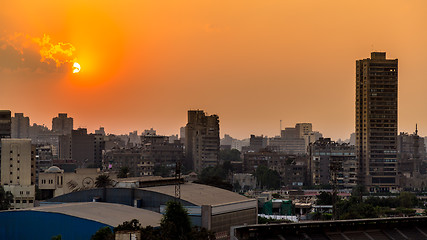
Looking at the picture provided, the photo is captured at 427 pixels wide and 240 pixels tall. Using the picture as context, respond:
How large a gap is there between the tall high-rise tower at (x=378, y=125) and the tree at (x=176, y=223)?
413 ft

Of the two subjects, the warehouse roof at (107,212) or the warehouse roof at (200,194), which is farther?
the warehouse roof at (200,194)

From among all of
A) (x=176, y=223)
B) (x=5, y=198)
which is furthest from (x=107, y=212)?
(x=5, y=198)

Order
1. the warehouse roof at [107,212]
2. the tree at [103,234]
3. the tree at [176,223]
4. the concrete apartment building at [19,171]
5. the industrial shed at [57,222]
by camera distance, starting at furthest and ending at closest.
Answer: the concrete apartment building at [19,171]
the warehouse roof at [107,212]
the industrial shed at [57,222]
the tree at [176,223]
the tree at [103,234]

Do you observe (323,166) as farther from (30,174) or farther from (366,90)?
(30,174)

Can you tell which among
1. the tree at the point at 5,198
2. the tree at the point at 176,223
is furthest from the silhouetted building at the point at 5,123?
the tree at the point at 176,223

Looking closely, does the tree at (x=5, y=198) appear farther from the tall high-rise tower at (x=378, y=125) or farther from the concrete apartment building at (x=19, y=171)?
the tall high-rise tower at (x=378, y=125)

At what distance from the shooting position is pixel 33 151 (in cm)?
13300

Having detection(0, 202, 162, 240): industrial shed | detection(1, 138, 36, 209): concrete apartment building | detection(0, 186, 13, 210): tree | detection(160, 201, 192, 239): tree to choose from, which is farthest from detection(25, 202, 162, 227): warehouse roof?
detection(1, 138, 36, 209): concrete apartment building

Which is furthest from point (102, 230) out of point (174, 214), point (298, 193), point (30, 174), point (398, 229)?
point (298, 193)

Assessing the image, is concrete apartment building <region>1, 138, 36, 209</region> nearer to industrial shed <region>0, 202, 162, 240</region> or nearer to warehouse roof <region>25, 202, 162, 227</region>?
warehouse roof <region>25, 202, 162, 227</region>

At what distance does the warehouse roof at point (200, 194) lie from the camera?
81.7 metres

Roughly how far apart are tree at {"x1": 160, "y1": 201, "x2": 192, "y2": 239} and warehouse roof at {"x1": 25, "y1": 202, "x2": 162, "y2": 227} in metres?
3.86

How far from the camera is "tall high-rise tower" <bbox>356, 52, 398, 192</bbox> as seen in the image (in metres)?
190

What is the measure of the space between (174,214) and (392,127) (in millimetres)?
131879
